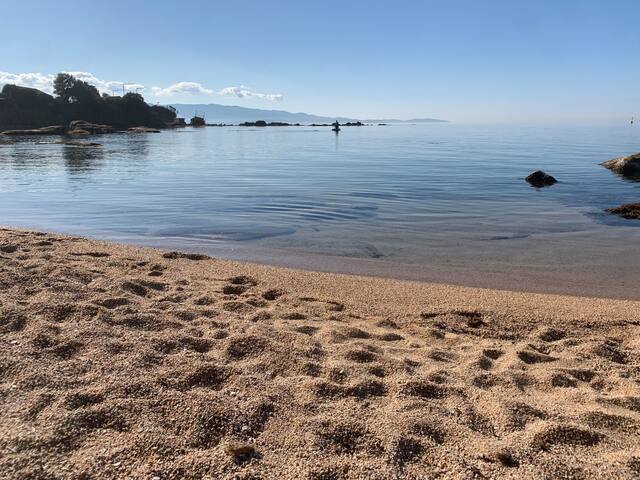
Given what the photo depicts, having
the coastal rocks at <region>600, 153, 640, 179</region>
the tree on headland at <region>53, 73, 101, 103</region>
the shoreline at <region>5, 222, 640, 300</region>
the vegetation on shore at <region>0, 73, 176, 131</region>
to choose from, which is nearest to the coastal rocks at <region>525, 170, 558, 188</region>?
the coastal rocks at <region>600, 153, 640, 179</region>

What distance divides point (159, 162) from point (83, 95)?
8521 cm

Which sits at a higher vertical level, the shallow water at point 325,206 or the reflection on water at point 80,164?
the reflection on water at point 80,164

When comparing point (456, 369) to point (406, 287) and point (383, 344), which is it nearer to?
point (383, 344)

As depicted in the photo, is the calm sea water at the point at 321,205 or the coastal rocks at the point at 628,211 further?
the coastal rocks at the point at 628,211

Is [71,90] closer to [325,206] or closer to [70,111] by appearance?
[70,111]

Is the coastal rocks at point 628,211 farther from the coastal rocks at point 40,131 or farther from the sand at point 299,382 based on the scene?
the coastal rocks at point 40,131

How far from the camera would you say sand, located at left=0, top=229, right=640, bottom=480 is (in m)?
2.85

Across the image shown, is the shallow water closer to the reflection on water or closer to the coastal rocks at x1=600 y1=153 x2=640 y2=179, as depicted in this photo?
the reflection on water

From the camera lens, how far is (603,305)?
6.28 metres

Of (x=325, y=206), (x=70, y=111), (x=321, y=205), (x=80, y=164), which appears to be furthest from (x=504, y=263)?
(x=70, y=111)

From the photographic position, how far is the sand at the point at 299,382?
9.34ft

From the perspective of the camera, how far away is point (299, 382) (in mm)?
3762

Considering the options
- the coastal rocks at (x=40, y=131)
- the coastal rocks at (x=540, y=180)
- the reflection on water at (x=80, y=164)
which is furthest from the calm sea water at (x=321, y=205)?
the coastal rocks at (x=40, y=131)

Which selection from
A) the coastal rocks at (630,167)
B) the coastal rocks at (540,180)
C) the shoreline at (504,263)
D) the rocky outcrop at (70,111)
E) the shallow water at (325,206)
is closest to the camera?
the shoreline at (504,263)
